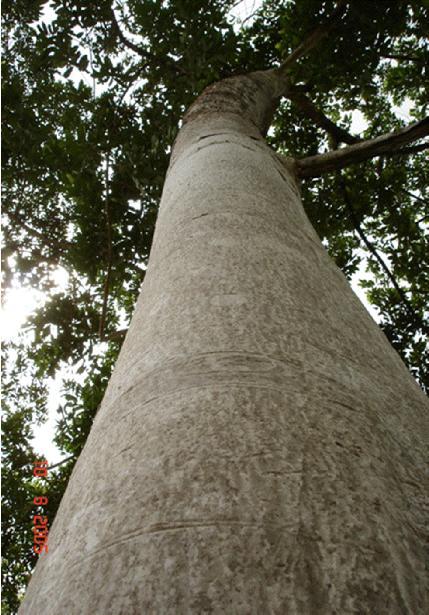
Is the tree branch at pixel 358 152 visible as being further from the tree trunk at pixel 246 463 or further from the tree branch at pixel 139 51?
the tree branch at pixel 139 51

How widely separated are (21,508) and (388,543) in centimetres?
484

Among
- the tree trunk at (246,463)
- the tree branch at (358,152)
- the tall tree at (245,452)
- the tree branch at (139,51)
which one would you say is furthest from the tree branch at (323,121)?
the tree trunk at (246,463)

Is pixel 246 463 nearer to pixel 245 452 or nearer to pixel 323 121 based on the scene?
pixel 245 452

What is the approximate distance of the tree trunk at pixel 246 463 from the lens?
468mm

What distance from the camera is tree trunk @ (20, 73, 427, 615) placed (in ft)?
1.54

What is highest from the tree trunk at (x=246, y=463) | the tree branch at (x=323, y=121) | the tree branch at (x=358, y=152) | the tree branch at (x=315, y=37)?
the tree branch at (x=323, y=121)

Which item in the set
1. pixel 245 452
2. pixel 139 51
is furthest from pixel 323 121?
pixel 245 452

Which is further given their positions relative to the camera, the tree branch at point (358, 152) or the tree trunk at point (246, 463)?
the tree branch at point (358, 152)

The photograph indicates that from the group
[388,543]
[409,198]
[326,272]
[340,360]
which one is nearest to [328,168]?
[326,272]

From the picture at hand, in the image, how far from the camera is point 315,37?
13.6 feet

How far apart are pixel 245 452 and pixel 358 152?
8.24ft
